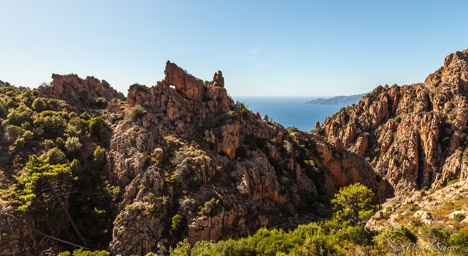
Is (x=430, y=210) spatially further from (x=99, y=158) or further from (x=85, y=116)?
(x=85, y=116)

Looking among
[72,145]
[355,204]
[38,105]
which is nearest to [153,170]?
[72,145]

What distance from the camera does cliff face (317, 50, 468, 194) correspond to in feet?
336

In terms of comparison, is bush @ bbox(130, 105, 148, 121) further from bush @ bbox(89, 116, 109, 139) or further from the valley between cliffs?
bush @ bbox(89, 116, 109, 139)

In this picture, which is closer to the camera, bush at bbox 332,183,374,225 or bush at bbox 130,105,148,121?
bush at bbox 332,183,374,225

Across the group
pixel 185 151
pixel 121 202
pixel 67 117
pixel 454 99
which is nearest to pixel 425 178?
pixel 454 99

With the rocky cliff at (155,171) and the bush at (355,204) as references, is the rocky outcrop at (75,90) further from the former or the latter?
the bush at (355,204)

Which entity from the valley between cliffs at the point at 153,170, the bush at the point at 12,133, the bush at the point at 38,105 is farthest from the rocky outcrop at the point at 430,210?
the bush at the point at 38,105

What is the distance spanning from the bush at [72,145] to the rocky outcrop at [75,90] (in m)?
26.7

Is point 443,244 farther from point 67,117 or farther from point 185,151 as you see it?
point 67,117

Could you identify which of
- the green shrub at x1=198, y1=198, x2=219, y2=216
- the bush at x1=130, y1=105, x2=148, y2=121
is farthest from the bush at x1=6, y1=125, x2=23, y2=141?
the green shrub at x1=198, y1=198, x2=219, y2=216

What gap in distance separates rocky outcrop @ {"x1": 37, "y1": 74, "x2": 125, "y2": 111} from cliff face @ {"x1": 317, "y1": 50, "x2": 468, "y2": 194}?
115383mm

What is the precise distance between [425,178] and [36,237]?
141628mm

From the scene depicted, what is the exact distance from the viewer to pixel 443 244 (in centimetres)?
2208

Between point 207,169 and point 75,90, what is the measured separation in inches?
2532
